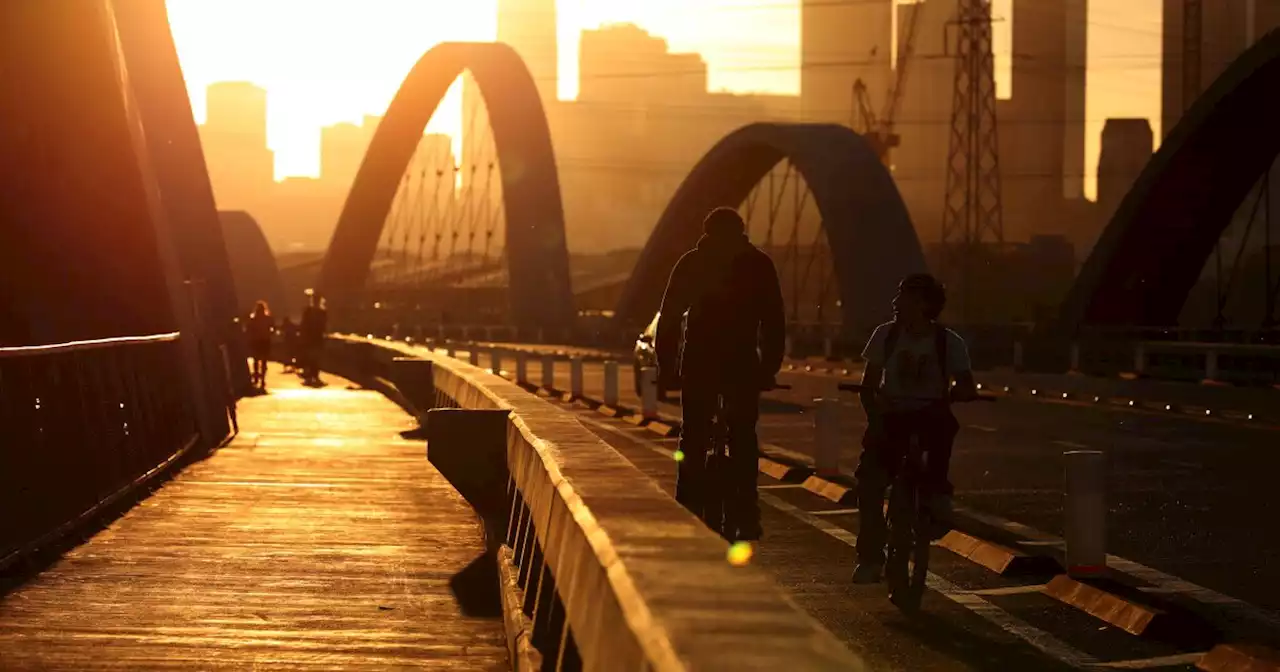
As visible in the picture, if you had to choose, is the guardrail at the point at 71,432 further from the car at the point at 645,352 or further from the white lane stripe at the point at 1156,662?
the car at the point at 645,352

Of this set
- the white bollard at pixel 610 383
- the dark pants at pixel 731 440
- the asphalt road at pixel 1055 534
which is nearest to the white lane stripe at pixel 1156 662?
the asphalt road at pixel 1055 534

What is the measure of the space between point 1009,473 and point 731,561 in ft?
47.2

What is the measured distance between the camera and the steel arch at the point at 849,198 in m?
66.8

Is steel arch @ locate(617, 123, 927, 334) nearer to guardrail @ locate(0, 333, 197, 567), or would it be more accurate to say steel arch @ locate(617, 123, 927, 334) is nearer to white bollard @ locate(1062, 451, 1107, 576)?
guardrail @ locate(0, 333, 197, 567)

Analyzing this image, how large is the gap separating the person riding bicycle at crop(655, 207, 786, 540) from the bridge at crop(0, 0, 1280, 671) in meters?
0.69

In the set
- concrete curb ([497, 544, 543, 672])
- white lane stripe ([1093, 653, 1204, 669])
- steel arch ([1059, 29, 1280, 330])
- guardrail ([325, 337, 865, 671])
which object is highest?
steel arch ([1059, 29, 1280, 330])

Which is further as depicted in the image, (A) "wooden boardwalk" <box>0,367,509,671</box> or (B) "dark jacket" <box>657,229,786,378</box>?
(B) "dark jacket" <box>657,229,786,378</box>

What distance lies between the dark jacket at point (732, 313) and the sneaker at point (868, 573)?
120 cm

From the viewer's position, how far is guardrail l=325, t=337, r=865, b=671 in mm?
3977

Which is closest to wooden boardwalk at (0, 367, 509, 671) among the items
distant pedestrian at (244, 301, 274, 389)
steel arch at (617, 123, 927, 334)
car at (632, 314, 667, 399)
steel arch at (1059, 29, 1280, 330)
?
car at (632, 314, 667, 399)

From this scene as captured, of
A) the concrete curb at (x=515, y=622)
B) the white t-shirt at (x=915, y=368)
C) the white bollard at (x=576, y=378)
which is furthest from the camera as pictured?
the white bollard at (x=576, y=378)

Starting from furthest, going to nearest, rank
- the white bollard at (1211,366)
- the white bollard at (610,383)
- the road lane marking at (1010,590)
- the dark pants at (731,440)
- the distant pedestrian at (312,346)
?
the distant pedestrian at (312,346), the white bollard at (1211,366), the white bollard at (610,383), the dark pants at (731,440), the road lane marking at (1010,590)

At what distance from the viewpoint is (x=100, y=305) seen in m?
23.2

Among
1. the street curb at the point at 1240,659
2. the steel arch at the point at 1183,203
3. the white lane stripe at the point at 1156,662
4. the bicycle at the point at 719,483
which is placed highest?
the steel arch at the point at 1183,203
